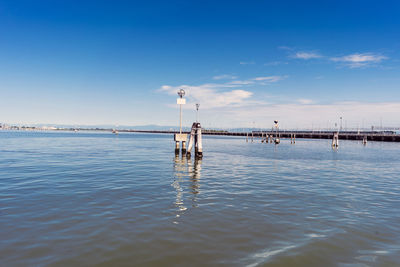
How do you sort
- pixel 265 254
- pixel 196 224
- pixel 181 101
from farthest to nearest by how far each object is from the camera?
pixel 181 101
pixel 196 224
pixel 265 254

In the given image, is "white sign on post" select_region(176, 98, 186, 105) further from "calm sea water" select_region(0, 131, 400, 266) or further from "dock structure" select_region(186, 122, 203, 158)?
"calm sea water" select_region(0, 131, 400, 266)

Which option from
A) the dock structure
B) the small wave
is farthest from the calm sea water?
the dock structure

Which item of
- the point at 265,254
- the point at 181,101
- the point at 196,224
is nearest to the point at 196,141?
the point at 181,101

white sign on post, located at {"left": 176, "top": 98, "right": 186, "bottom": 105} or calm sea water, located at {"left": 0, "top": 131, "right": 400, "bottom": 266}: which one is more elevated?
white sign on post, located at {"left": 176, "top": 98, "right": 186, "bottom": 105}

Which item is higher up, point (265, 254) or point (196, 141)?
point (196, 141)

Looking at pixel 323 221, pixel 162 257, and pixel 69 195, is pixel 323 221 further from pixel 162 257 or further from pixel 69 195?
pixel 69 195

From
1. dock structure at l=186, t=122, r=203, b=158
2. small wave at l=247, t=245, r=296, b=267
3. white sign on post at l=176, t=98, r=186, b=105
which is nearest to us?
small wave at l=247, t=245, r=296, b=267

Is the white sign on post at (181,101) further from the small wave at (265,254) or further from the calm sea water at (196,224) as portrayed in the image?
the small wave at (265,254)

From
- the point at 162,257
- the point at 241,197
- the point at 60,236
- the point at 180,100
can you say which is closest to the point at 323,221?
the point at 241,197

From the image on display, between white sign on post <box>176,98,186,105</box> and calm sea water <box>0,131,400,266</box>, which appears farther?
white sign on post <box>176,98,186,105</box>

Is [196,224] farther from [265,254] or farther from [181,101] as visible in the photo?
[181,101]

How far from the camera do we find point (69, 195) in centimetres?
1043

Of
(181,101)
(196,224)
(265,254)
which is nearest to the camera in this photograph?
(265,254)

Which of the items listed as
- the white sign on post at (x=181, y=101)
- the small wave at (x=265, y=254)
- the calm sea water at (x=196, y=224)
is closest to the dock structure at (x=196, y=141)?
the white sign on post at (x=181, y=101)
